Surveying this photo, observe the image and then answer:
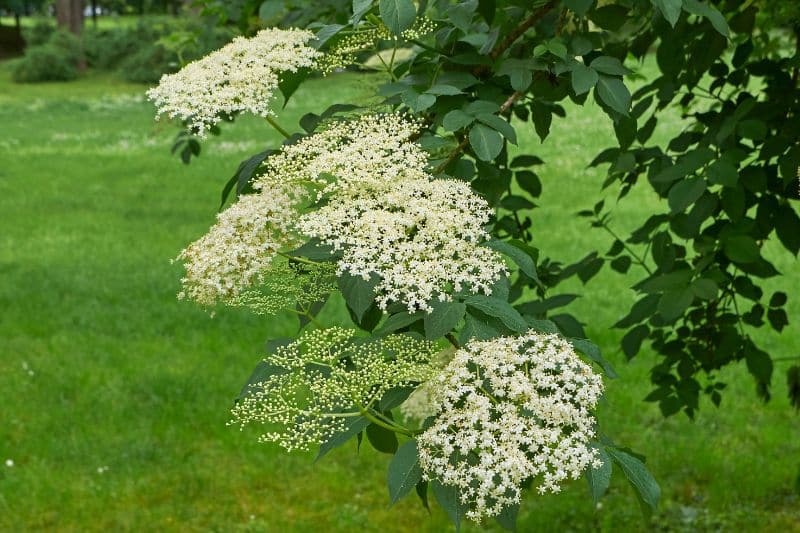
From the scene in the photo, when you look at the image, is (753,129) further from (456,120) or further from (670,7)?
(456,120)

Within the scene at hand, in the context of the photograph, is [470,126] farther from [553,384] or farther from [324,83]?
[324,83]

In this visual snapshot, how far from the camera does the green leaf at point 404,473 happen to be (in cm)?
159

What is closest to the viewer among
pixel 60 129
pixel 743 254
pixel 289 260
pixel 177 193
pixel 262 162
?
pixel 289 260

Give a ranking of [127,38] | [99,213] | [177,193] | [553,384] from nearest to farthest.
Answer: [553,384] < [99,213] < [177,193] < [127,38]

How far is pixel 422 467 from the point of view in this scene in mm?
1567

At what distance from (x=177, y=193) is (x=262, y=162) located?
10.4m

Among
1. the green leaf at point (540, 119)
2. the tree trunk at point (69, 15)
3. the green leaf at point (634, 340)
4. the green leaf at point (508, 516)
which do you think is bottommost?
the tree trunk at point (69, 15)

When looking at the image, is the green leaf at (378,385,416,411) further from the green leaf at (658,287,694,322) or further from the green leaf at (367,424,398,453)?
the green leaf at (658,287,694,322)

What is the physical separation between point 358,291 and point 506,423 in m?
0.35

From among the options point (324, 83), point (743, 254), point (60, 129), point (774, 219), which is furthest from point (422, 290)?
point (324, 83)

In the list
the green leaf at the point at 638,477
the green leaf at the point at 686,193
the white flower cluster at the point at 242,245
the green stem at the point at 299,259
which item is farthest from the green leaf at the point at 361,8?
the green leaf at the point at 686,193

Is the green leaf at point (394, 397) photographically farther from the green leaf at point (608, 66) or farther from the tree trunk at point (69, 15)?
the tree trunk at point (69, 15)

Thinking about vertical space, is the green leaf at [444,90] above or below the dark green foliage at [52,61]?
above

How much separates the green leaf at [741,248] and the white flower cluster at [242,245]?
159 centimetres
